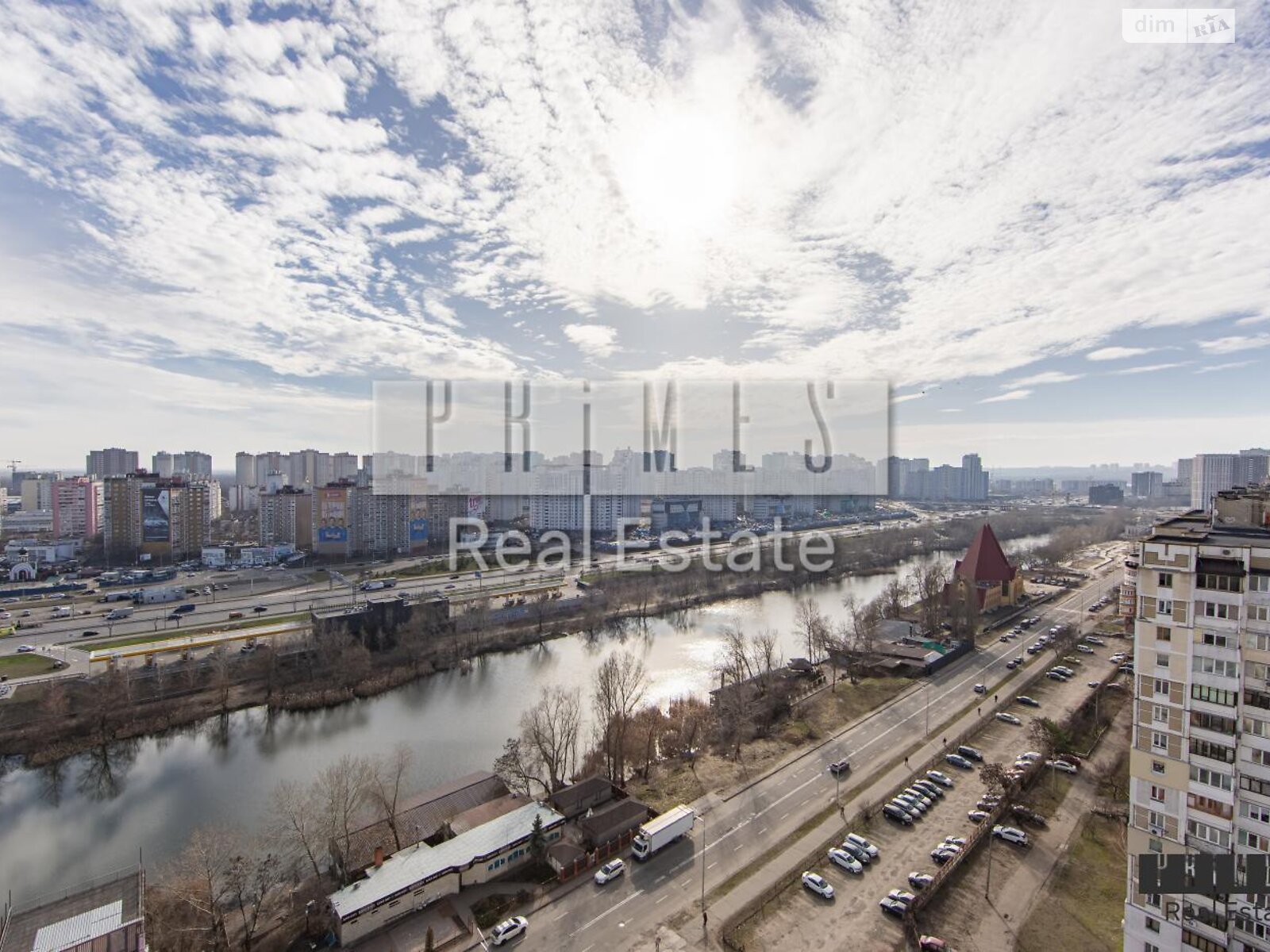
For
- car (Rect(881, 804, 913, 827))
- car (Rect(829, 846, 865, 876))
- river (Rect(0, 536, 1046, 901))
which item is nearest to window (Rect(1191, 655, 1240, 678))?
car (Rect(829, 846, 865, 876))

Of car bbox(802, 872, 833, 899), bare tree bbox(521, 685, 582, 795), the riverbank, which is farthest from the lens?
the riverbank

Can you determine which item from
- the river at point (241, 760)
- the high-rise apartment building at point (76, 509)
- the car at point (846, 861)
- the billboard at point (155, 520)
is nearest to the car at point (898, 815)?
the car at point (846, 861)

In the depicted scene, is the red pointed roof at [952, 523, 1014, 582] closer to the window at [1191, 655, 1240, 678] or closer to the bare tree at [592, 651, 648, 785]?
the bare tree at [592, 651, 648, 785]

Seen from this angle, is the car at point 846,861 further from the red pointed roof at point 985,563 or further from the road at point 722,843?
the red pointed roof at point 985,563

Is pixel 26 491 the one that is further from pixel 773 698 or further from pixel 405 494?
pixel 773 698

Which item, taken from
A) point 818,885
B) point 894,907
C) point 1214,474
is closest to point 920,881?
point 894,907

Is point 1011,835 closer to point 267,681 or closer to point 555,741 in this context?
point 555,741

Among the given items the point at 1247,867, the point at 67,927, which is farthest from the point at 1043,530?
the point at 67,927
